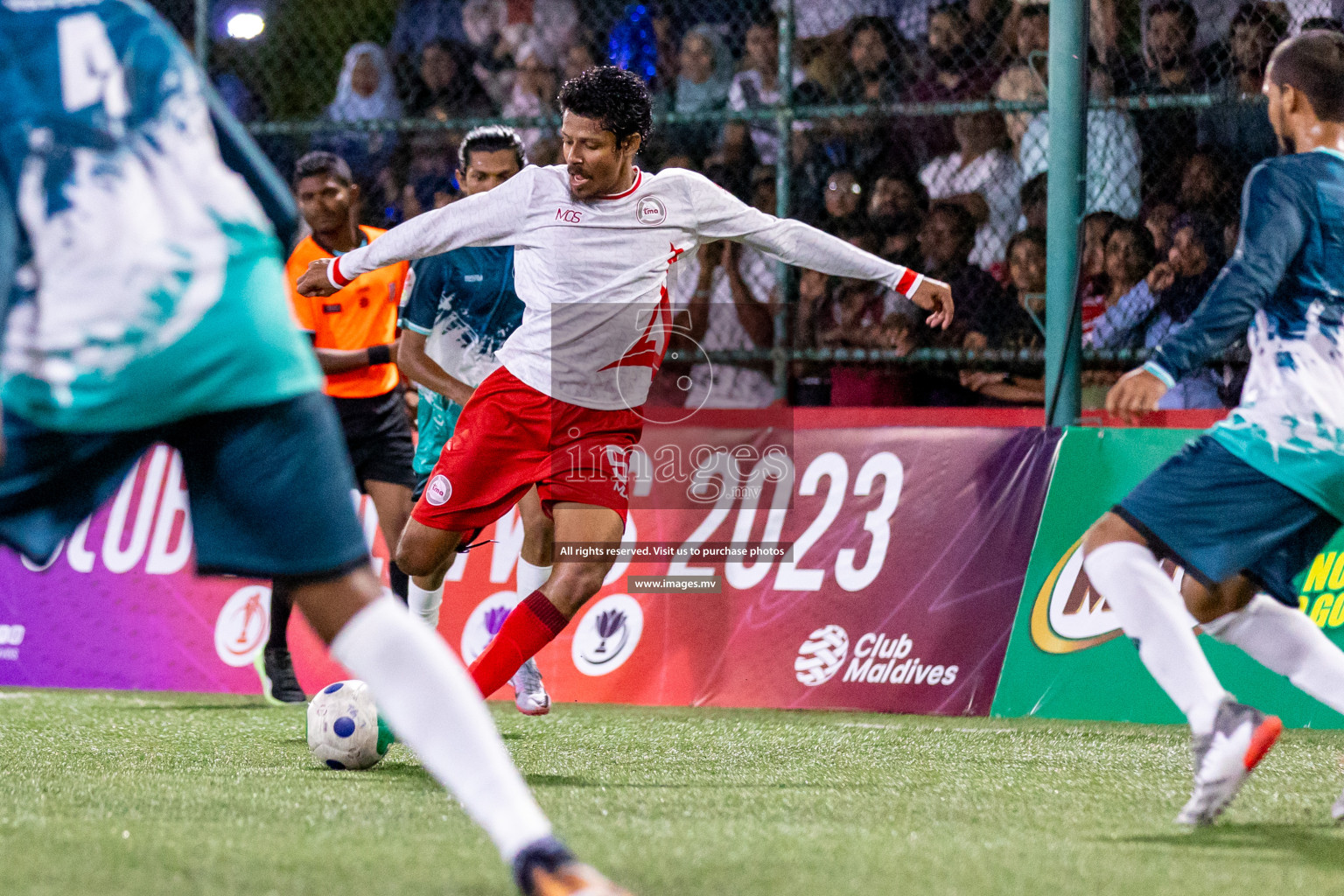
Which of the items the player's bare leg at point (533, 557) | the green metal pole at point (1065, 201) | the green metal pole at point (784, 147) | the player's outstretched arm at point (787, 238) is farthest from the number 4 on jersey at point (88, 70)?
the green metal pole at point (784, 147)

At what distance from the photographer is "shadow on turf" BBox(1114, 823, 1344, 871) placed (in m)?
3.51

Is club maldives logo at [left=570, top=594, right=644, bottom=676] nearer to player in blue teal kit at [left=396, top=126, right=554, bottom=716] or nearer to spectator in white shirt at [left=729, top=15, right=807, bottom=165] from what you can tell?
player in blue teal kit at [left=396, top=126, right=554, bottom=716]

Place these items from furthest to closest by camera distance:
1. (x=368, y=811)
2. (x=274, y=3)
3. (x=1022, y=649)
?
1. (x=274, y=3)
2. (x=1022, y=649)
3. (x=368, y=811)

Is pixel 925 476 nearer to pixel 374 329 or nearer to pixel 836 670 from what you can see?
pixel 836 670

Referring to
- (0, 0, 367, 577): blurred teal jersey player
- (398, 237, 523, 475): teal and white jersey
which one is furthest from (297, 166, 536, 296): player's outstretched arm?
(0, 0, 367, 577): blurred teal jersey player

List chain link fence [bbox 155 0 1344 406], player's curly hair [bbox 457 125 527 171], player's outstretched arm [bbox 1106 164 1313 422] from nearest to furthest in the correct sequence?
1. player's outstretched arm [bbox 1106 164 1313 422]
2. player's curly hair [bbox 457 125 527 171]
3. chain link fence [bbox 155 0 1344 406]

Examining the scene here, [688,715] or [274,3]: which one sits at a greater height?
[274,3]

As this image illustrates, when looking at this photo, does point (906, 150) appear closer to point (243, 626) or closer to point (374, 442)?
point (374, 442)

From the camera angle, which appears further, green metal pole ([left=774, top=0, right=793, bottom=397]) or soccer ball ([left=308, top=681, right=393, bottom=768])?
green metal pole ([left=774, top=0, right=793, bottom=397])

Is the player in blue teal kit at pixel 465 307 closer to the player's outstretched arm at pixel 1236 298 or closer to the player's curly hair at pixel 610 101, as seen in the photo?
the player's curly hair at pixel 610 101

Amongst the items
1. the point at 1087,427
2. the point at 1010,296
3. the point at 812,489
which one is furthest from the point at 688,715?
the point at 1010,296

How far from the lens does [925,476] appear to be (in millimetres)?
6617

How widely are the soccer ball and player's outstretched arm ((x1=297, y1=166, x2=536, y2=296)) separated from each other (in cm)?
124

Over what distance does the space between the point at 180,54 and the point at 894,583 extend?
169 inches
